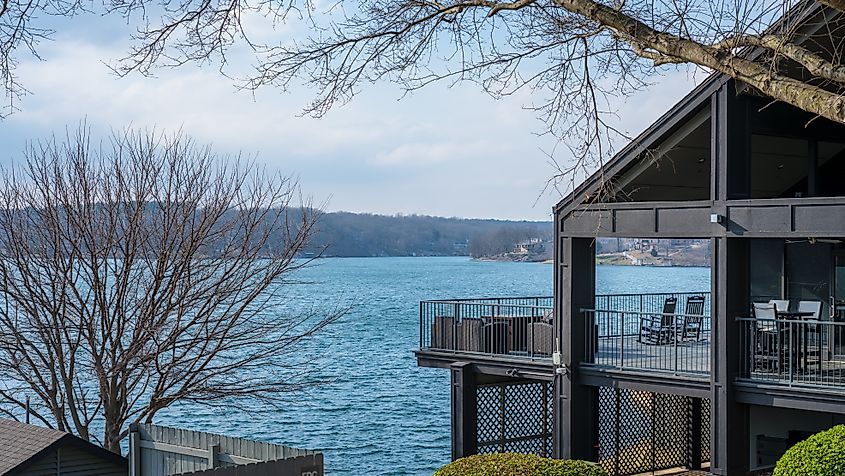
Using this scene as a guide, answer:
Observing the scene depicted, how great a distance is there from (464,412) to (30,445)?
305 inches

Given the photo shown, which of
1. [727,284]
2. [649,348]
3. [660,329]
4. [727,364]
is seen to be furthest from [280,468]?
[649,348]

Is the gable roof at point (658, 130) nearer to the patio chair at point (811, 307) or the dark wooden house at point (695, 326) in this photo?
the dark wooden house at point (695, 326)

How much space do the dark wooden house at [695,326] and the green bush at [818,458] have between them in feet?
13.2

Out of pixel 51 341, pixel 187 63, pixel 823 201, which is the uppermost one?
pixel 187 63

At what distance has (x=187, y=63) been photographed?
885 centimetres

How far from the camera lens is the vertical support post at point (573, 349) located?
15945 millimetres

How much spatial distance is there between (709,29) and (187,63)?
4543mm

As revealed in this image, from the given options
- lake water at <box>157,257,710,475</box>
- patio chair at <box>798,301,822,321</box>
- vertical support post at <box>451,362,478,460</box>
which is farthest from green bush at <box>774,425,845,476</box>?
lake water at <box>157,257,710,475</box>

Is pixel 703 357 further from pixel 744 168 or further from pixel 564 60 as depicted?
pixel 564 60

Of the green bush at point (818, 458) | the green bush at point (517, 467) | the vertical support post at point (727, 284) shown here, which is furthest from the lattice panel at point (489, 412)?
the green bush at point (517, 467)

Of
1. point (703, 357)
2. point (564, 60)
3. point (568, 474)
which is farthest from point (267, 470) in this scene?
point (703, 357)

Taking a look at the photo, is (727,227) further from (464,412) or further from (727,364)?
(464,412)

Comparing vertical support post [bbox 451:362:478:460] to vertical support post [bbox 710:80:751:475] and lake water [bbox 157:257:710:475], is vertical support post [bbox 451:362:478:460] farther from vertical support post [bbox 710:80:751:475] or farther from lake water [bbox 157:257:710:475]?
vertical support post [bbox 710:80:751:475]

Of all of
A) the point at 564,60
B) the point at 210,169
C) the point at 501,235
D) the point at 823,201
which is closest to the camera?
the point at 564,60
